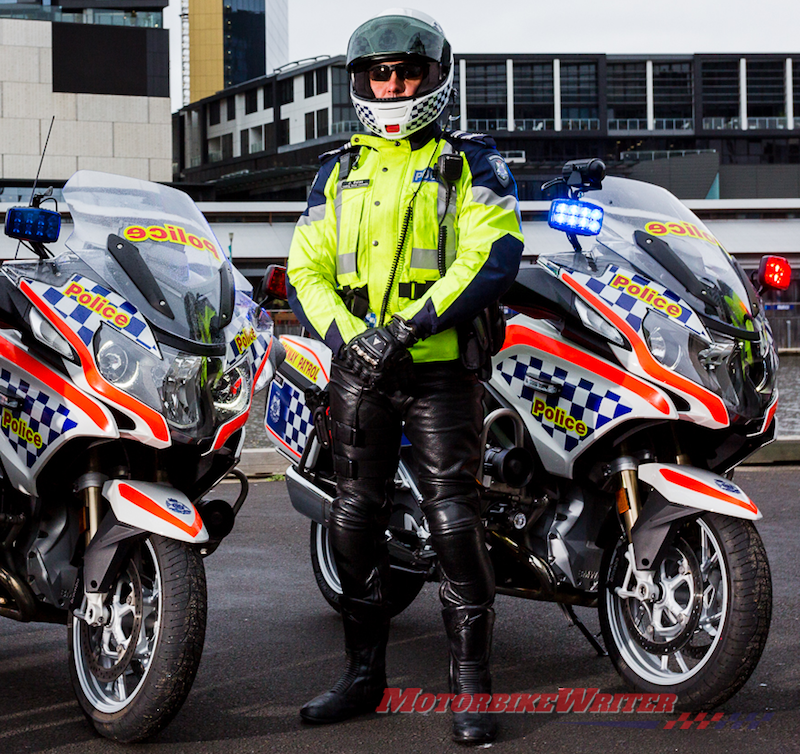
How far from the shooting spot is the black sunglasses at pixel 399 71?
3.25 m

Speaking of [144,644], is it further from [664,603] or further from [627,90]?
[627,90]

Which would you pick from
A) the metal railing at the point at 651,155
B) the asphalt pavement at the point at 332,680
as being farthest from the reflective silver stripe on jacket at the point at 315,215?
the metal railing at the point at 651,155

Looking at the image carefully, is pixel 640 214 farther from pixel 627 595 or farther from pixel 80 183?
pixel 80 183

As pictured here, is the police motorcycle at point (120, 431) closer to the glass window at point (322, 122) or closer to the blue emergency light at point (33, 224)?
the blue emergency light at point (33, 224)

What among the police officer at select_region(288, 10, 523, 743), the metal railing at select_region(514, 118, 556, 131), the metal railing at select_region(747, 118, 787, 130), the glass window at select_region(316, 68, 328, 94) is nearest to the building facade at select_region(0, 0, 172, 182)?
the glass window at select_region(316, 68, 328, 94)

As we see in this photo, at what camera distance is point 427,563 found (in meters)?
3.70

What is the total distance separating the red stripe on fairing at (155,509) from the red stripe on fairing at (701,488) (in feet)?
4.34

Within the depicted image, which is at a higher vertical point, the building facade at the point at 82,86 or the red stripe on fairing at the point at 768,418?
the building facade at the point at 82,86

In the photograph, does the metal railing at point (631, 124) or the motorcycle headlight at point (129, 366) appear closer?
the motorcycle headlight at point (129, 366)

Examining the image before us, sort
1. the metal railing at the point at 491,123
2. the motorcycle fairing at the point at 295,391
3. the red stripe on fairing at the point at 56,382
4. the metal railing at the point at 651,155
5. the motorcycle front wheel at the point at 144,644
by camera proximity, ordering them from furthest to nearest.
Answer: the metal railing at the point at 491,123, the metal railing at the point at 651,155, the motorcycle fairing at the point at 295,391, the red stripe on fairing at the point at 56,382, the motorcycle front wheel at the point at 144,644

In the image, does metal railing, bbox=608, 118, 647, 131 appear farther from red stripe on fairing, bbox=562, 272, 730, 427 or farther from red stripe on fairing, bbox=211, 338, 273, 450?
red stripe on fairing, bbox=211, 338, 273, 450

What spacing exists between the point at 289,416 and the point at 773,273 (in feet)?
6.27

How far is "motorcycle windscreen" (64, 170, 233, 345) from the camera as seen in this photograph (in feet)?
10.4

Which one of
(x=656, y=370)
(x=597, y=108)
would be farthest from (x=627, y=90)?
(x=656, y=370)
